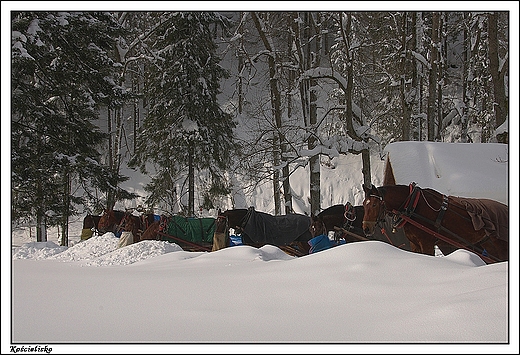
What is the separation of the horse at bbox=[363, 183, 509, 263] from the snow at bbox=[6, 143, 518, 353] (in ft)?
4.25

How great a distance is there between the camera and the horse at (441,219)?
5555 millimetres

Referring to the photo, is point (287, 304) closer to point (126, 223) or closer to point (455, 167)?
point (455, 167)

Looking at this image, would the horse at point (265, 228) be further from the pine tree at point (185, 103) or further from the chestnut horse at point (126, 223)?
the pine tree at point (185, 103)

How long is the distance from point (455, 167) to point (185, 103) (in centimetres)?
1241

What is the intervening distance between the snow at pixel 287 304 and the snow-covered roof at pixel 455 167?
16.7 feet

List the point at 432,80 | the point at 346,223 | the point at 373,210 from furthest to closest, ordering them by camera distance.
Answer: the point at 432,80
the point at 346,223
the point at 373,210

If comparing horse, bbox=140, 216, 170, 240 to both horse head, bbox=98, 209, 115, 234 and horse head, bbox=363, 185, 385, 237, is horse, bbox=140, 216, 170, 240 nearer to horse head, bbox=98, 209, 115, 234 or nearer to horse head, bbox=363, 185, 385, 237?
horse head, bbox=98, 209, 115, 234

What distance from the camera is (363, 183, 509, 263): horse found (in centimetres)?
555

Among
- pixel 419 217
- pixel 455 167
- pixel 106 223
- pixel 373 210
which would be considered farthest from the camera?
pixel 106 223

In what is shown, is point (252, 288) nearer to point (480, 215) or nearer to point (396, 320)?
point (396, 320)

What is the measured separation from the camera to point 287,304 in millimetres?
2939

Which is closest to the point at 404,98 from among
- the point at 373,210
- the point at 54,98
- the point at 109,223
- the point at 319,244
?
the point at 319,244

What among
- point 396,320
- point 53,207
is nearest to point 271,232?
point 396,320

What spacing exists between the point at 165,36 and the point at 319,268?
17699mm
